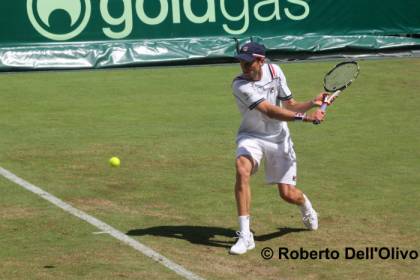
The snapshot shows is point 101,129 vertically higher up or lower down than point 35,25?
lower down

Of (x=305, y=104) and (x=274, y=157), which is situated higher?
(x=305, y=104)

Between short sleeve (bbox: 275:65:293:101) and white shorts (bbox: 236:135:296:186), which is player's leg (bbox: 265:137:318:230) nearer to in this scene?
white shorts (bbox: 236:135:296:186)

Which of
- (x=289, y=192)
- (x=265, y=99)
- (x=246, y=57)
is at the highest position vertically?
(x=246, y=57)

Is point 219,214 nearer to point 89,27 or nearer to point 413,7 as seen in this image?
point 89,27

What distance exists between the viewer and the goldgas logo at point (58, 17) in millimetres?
22141

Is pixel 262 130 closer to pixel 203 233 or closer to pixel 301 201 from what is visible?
pixel 301 201

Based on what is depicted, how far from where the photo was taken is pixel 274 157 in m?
9.88

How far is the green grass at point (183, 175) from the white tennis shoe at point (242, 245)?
9 centimetres

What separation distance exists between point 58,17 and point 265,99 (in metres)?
13.5

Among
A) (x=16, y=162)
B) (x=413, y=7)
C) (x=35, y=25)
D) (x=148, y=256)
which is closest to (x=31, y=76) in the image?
(x=35, y=25)

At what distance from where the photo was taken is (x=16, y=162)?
45.0 feet

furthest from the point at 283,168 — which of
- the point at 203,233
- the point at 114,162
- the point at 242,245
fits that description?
the point at 114,162

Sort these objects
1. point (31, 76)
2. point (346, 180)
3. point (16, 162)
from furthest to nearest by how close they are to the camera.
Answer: point (31, 76)
point (16, 162)
point (346, 180)

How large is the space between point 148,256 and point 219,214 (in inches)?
75.3
